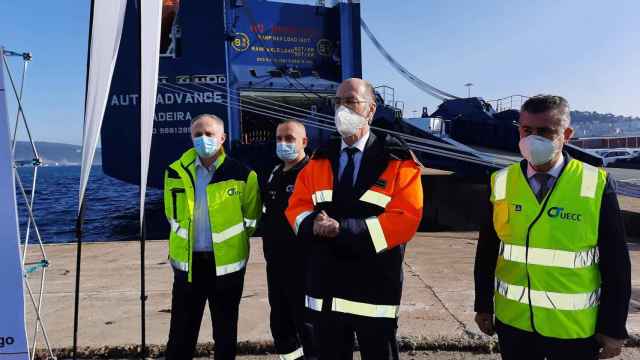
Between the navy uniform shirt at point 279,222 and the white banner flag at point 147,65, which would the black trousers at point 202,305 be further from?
the white banner flag at point 147,65

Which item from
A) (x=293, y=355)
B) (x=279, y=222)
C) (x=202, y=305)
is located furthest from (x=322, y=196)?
(x=293, y=355)

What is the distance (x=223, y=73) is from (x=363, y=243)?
957 centimetres

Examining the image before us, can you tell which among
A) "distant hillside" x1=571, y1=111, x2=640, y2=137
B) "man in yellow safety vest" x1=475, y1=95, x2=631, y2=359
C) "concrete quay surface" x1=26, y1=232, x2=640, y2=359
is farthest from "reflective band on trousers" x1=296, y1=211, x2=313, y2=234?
"distant hillside" x1=571, y1=111, x2=640, y2=137

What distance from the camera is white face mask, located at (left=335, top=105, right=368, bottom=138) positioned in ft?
6.00

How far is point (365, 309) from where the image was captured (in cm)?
175

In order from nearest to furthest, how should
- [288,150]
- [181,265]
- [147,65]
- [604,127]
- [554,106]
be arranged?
[554,106]
[181,265]
[147,65]
[288,150]
[604,127]

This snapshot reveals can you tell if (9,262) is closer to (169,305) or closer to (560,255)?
(169,305)

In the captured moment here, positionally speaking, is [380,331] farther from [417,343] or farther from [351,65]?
[351,65]

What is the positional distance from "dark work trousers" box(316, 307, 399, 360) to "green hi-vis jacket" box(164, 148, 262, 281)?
753 mm

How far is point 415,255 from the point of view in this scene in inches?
236

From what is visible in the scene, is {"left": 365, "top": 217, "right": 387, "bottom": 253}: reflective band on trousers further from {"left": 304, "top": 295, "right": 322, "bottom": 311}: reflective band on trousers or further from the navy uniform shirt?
the navy uniform shirt

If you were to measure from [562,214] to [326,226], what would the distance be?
88 centimetres

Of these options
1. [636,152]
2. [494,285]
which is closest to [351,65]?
[494,285]

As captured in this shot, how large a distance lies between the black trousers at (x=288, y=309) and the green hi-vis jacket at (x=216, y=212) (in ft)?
0.78
